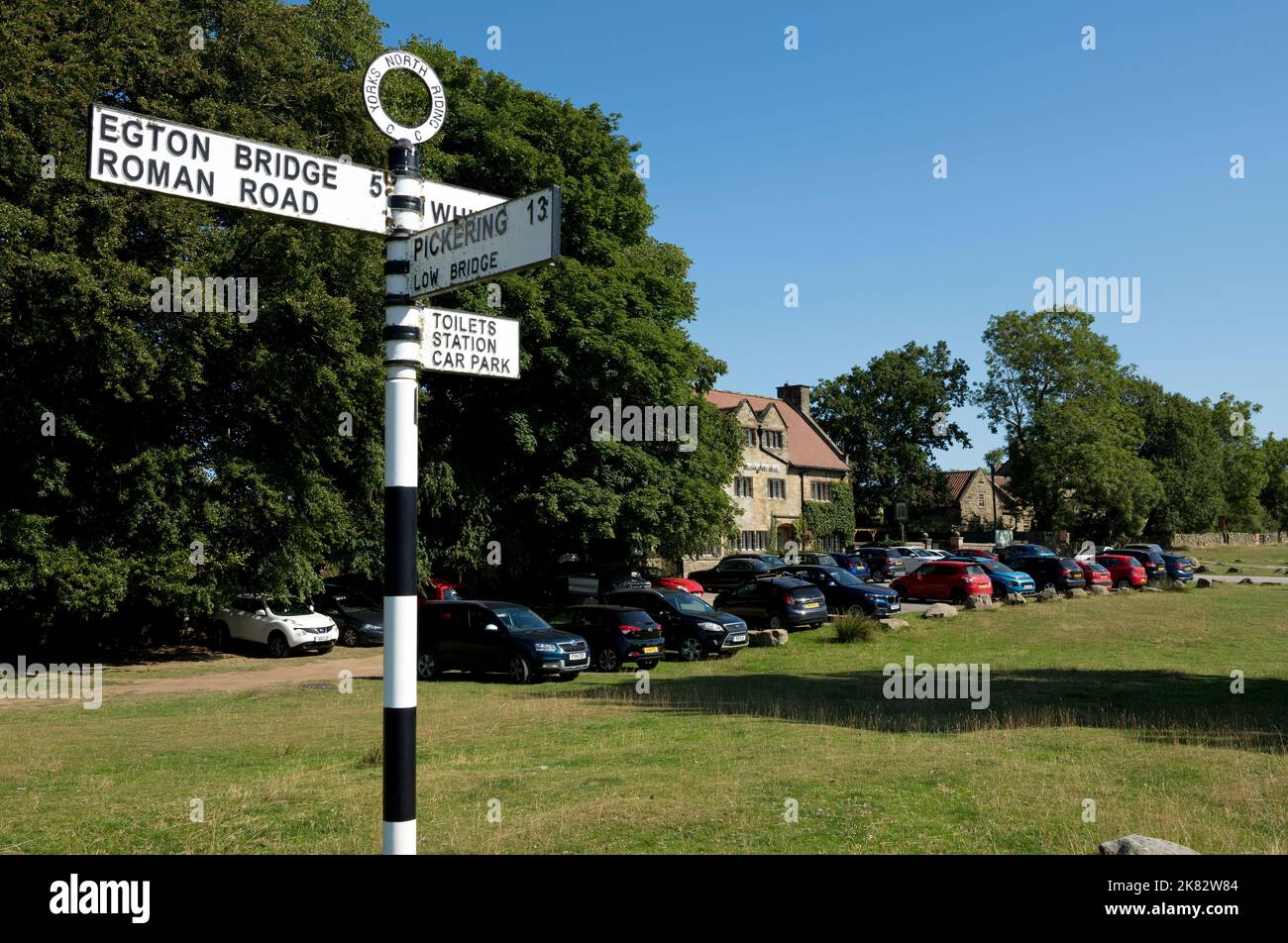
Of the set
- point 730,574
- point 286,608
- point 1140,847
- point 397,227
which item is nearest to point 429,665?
point 286,608

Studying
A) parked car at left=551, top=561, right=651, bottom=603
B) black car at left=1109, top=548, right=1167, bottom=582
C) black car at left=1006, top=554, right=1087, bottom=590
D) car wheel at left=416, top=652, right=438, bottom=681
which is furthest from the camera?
black car at left=1109, top=548, right=1167, bottom=582

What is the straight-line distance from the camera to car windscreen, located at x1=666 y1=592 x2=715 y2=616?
25.6 meters

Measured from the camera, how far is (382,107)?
484 cm

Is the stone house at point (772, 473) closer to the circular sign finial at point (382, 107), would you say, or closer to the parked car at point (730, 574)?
the parked car at point (730, 574)

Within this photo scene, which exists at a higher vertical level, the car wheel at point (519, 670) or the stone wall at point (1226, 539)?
the stone wall at point (1226, 539)

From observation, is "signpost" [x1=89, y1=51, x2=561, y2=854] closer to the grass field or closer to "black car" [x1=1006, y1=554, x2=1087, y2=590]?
the grass field

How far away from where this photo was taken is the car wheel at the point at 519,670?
21578 mm

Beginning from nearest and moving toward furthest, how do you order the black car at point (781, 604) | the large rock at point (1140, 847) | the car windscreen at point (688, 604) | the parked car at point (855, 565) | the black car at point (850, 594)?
the large rock at point (1140, 847) → the car windscreen at point (688, 604) → the black car at point (781, 604) → the black car at point (850, 594) → the parked car at point (855, 565)

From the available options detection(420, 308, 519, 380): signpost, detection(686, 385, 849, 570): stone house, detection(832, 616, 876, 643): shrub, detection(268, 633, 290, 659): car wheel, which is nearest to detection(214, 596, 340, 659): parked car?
detection(268, 633, 290, 659): car wheel

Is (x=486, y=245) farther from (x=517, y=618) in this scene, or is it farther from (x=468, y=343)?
(x=517, y=618)

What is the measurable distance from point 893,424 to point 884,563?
39079mm

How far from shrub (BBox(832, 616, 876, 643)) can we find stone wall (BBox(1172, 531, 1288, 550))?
71362 mm

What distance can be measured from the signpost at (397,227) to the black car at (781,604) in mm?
24924

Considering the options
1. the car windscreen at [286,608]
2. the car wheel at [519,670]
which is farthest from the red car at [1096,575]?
the car windscreen at [286,608]
